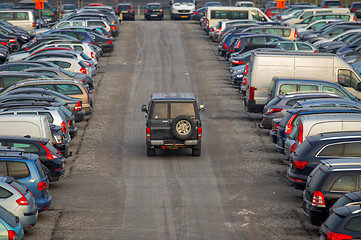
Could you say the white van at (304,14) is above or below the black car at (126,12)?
above

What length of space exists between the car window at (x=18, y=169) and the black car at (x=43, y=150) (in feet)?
7.83

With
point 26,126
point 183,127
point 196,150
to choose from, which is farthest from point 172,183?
point 26,126

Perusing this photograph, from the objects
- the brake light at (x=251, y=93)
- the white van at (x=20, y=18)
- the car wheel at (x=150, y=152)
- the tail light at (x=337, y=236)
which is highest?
the tail light at (x=337, y=236)

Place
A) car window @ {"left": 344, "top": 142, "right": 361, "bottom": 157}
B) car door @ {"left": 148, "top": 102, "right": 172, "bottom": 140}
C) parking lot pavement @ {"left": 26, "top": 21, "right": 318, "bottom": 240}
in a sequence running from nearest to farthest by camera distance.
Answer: parking lot pavement @ {"left": 26, "top": 21, "right": 318, "bottom": 240}, car window @ {"left": 344, "top": 142, "right": 361, "bottom": 157}, car door @ {"left": 148, "top": 102, "right": 172, "bottom": 140}

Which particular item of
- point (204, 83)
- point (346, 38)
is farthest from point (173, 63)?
point (346, 38)

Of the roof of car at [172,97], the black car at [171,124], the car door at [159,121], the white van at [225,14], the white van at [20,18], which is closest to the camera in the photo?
the black car at [171,124]

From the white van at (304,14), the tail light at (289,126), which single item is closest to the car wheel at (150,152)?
the tail light at (289,126)

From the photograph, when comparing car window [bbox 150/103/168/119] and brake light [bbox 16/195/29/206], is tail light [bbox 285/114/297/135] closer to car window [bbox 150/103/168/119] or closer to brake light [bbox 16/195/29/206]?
car window [bbox 150/103/168/119]

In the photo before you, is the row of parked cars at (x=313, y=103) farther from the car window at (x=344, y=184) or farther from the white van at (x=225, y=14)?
the white van at (x=225, y=14)

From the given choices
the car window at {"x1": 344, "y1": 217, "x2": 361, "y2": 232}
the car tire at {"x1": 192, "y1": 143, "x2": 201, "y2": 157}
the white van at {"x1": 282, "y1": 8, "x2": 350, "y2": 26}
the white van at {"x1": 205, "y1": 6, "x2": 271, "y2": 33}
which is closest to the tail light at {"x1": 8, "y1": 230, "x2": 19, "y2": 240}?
the car window at {"x1": 344, "y1": 217, "x2": 361, "y2": 232}

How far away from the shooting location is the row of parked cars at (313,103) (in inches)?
631

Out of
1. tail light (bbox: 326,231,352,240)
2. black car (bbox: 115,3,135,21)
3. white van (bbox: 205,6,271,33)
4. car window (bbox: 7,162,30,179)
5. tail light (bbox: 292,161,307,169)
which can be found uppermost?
tail light (bbox: 326,231,352,240)

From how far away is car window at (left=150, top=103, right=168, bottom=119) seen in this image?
78.7ft

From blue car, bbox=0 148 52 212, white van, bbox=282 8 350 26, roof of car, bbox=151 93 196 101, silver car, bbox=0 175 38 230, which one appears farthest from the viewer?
white van, bbox=282 8 350 26
